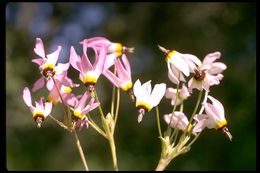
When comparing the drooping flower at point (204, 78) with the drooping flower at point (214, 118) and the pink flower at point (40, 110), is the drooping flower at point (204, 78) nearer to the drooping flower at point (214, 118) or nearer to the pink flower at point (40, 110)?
the drooping flower at point (214, 118)

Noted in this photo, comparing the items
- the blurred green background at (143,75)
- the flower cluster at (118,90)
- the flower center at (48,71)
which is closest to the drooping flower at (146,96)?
the flower cluster at (118,90)

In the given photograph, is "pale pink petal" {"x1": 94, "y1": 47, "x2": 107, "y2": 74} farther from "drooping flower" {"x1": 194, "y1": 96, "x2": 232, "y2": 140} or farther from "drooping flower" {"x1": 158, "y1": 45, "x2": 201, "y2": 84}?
"drooping flower" {"x1": 194, "y1": 96, "x2": 232, "y2": 140}

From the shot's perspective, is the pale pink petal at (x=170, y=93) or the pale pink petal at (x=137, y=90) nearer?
the pale pink petal at (x=137, y=90)

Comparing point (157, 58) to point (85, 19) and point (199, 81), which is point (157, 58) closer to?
point (85, 19)

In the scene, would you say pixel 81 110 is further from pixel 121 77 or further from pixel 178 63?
pixel 178 63

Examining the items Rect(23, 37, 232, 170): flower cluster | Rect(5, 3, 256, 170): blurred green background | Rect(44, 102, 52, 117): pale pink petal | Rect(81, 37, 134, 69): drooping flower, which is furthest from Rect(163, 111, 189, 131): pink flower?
Rect(5, 3, 256, 170): blurred green background

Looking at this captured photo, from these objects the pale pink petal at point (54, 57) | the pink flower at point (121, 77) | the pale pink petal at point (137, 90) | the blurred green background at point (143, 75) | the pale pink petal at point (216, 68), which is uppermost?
the pale pink petal at point (54, 57)
